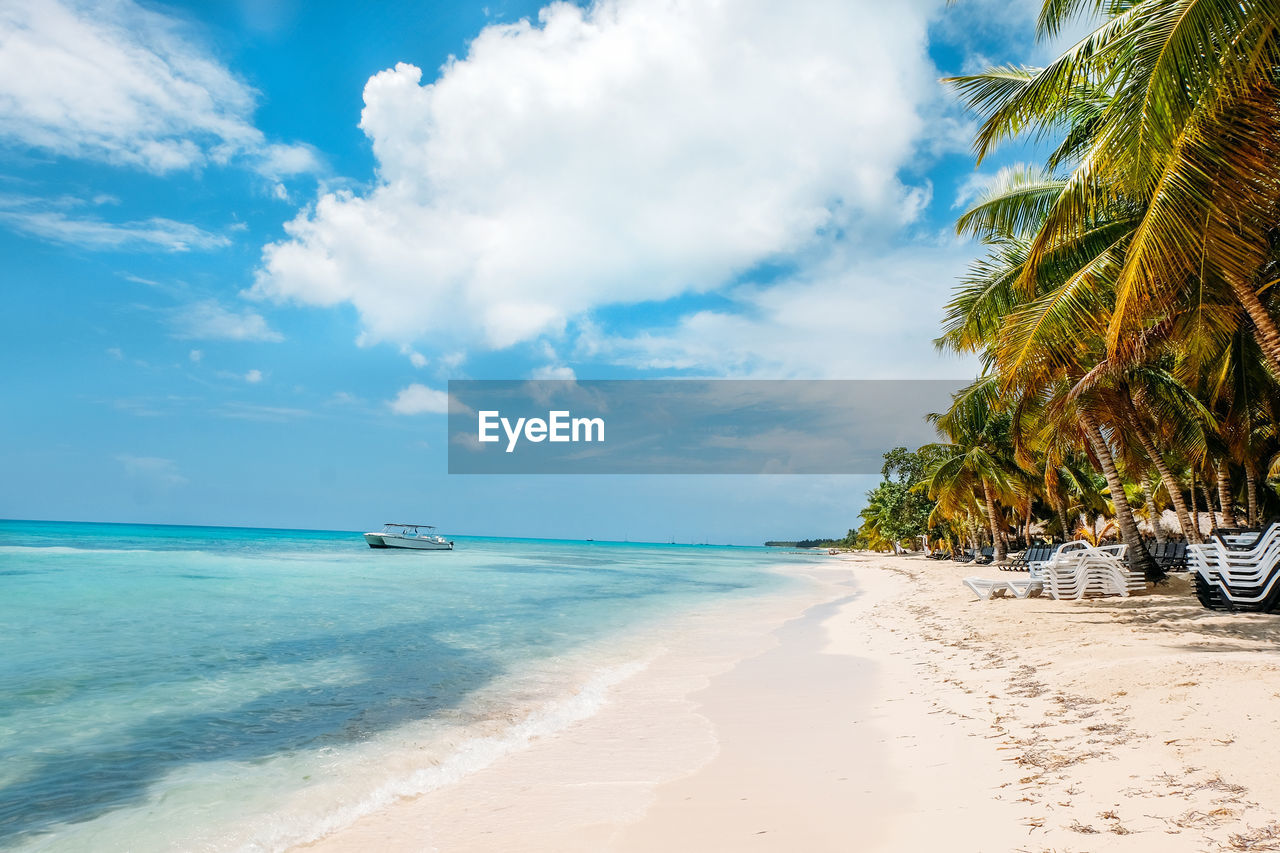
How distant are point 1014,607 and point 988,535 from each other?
44.0 m

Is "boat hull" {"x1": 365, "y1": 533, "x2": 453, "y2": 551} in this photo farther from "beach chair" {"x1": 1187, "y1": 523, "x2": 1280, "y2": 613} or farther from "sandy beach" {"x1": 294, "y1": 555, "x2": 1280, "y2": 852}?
"beach chair" {"x1": 1187, "y1": 523, "x2": 1280, "y2": 613}

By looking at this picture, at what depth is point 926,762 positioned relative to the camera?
453cm

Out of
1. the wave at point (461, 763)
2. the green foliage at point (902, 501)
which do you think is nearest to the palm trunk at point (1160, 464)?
the wave at point (461, 763)

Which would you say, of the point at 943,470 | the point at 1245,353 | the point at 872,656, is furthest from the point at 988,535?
the point at 872,656

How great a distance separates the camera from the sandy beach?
3.30 meters

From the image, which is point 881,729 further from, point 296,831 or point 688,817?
point 296,831

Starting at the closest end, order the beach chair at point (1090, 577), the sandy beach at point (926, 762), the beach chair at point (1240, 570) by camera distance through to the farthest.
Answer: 1. the sandy beach at point (926, 762)
2. the beach chair at point (1240, 570)
3. the beach chair at point (1090, 577)

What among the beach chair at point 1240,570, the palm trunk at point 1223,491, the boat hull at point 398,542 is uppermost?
the palm trunk at point 1223,491

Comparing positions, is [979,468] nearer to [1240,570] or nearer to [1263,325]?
[1240,570]

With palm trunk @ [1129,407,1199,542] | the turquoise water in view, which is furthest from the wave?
palm trunk @ [1129,407,1199,542]

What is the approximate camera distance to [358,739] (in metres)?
6.11

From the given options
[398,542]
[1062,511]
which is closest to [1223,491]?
[1062,511]

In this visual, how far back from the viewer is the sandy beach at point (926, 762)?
10.8ft

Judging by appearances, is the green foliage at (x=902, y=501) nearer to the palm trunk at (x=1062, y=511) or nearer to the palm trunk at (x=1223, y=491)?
the palm trunk at (x=1062, y=511)
